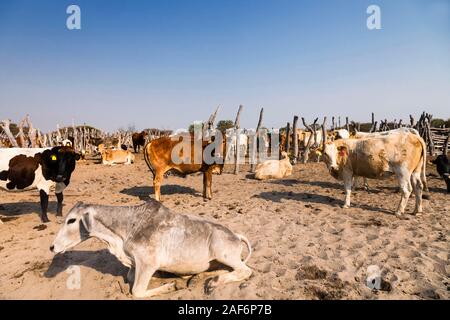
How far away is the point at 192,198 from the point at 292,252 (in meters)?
5.01

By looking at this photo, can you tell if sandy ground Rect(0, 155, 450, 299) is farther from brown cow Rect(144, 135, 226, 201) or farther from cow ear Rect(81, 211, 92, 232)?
cow ear Rect(81, 211, 92, 232)

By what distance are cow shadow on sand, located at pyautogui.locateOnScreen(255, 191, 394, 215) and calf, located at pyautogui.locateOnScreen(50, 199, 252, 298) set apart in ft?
16.8

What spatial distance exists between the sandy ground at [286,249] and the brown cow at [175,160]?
0.79m

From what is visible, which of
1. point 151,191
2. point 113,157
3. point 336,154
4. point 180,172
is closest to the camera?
point 336,154

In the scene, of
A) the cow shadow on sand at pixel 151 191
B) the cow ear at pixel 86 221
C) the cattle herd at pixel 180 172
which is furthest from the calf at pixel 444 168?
the cow ear at pixel 86 221

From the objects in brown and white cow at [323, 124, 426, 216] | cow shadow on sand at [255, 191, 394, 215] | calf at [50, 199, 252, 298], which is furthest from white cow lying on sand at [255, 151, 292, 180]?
calf at [50, 199, 252, 298]

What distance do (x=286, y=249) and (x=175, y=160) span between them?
16.8ft

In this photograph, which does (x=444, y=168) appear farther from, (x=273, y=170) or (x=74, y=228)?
(x=74, y=228)

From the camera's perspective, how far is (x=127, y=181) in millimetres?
13047

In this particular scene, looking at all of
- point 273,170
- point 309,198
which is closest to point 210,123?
point 273,170

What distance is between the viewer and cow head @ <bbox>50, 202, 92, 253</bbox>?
374 centimetres

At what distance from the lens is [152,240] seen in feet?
12.1

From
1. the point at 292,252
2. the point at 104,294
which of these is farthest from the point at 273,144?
the point at 104,294

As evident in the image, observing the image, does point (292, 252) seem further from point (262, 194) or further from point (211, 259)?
point (262, 194)
